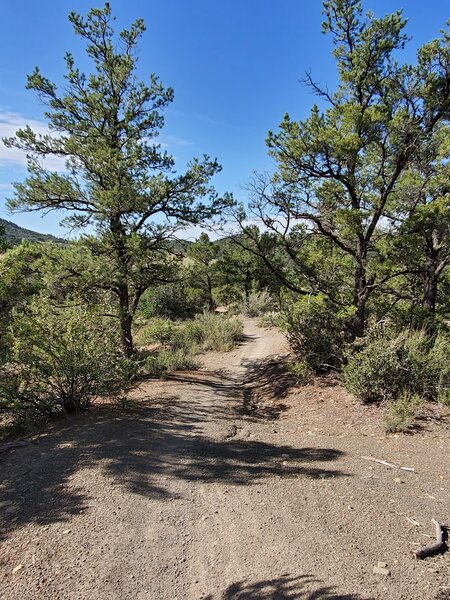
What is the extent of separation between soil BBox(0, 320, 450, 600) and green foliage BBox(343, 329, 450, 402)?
1.51 feet

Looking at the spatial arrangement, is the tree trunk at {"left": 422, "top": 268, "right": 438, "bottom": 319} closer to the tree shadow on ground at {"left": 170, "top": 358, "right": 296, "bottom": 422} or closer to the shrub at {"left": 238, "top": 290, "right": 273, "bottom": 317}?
the tree shadow on ground at {"left": 170, "top": 358, "right": 296, "bottom": 422}

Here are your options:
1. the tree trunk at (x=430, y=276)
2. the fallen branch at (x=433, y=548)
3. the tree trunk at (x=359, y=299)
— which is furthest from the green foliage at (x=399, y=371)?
the fallen branch at (x=433, y=548)

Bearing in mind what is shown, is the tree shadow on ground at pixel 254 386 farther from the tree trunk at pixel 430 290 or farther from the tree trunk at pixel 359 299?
the tree trunk at pixel 430 290

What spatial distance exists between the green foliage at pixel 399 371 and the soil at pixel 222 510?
1.51 feet

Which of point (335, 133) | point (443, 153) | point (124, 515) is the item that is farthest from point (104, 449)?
point (443, 153)

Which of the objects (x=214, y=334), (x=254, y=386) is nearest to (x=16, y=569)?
(x=254, y=386)

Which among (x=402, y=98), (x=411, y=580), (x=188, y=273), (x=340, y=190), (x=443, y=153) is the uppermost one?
(x=402, y=98)

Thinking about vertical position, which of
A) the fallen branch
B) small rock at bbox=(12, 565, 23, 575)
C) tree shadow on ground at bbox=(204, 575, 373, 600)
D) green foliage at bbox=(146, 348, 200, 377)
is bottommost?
green foliage at bbox=(146, 348, 200, 377)

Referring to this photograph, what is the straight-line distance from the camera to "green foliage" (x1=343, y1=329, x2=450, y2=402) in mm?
6344

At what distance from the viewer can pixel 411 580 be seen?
2.55 m

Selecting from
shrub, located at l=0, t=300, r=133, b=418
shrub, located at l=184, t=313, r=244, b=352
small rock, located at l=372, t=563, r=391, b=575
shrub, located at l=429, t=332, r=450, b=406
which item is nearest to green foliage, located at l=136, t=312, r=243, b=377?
shrub, located at l=184, t=313, r=244, b=352

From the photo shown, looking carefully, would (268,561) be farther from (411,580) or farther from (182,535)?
(411,580)

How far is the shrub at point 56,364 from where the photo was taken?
5.91m

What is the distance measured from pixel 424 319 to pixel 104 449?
689cm
